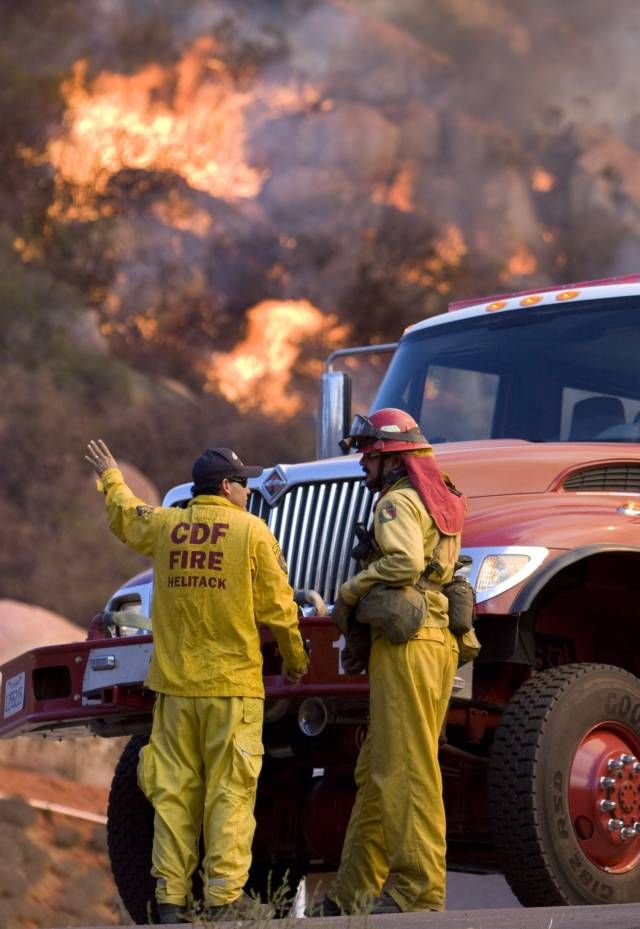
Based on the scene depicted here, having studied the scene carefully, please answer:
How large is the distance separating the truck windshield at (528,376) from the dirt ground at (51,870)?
A: 6.16m

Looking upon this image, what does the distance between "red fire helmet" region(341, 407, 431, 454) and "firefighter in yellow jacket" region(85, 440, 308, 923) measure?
557 millimetres

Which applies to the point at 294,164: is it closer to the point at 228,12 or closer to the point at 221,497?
the point at 228,12

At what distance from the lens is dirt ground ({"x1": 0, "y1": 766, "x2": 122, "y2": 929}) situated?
1617cm

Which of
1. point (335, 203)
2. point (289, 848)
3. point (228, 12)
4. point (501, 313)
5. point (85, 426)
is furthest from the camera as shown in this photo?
point (228, 12)

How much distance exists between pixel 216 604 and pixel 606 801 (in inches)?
70.6

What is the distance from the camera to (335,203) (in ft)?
247

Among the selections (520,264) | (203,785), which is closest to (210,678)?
(203,785)

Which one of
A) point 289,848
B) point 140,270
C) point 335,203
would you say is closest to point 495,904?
point 289,848

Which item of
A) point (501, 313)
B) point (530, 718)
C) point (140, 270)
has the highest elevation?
point (140, 270)

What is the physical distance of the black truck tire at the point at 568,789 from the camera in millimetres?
7941

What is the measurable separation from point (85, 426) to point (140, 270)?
2033 centimetres

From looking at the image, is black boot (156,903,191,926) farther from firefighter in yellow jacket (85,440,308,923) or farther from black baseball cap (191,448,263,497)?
black baseball cap (191,448,263,497)

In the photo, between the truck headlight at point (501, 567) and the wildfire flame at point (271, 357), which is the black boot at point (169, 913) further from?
the wildfire flame at point (271, 357)

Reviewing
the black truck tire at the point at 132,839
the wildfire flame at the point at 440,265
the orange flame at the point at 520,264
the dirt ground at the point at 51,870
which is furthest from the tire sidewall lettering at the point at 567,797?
the orange flame at the point at 520,264
